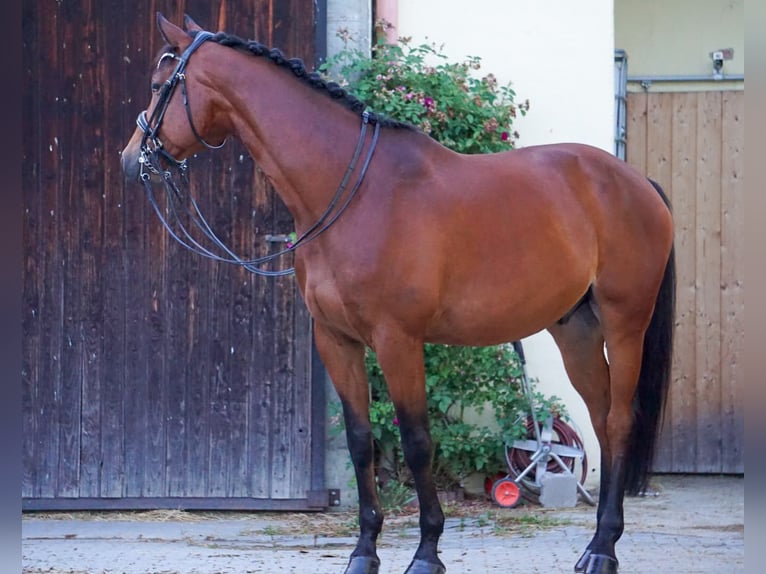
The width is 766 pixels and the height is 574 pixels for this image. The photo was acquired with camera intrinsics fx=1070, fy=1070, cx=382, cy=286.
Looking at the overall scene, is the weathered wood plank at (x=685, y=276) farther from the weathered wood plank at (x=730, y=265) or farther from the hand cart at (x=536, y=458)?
the hand cart at (x=536, y=458)

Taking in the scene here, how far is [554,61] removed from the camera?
20.7 ft

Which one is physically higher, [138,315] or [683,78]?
[683,78]

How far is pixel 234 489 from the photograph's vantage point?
242 inches

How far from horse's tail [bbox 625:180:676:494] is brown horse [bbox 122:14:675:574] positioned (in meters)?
0.07

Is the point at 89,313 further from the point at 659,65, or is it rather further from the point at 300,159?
the point at 659,65

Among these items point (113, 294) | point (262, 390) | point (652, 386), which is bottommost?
point (262, 390)

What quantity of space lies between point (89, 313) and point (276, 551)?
1.86 m

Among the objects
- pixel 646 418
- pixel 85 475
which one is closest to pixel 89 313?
pixel 85 475

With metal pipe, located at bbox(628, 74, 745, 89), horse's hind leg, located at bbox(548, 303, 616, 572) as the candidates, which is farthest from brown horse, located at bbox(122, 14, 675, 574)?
metal pipe, located at bbox(628, 74, 745, 89)

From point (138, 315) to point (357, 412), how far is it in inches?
87.1

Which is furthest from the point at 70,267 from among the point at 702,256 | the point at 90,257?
the point at 702,256

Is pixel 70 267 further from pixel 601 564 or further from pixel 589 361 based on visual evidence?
pixel 601 564

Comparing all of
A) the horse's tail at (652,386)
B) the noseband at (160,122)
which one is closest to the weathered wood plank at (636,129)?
the horse's tail at (652,386)

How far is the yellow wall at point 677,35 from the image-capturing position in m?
7.00
